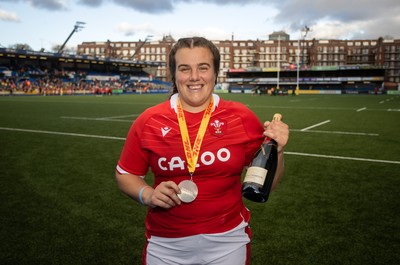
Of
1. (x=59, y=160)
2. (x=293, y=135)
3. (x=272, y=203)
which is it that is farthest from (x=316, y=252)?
(x=293, y=135)

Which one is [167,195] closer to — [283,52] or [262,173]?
[262,173]

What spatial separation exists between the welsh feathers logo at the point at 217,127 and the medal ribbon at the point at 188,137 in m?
0.04

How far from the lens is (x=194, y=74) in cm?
207

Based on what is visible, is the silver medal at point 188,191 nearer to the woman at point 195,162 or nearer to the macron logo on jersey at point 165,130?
the woman at point 195,162

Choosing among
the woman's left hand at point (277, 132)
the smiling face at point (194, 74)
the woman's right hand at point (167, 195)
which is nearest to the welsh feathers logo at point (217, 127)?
the smiling face at point (194, 74)

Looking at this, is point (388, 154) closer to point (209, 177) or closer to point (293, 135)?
point (293, 135)

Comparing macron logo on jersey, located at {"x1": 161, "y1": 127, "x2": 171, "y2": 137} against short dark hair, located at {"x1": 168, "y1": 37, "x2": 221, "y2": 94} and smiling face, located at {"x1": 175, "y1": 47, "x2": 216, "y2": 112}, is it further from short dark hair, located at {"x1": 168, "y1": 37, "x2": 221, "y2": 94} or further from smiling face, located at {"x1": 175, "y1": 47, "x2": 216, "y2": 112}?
short dark hair, located at {"x1": 168, "y1": 37, "x2": 221, "y2": 94}

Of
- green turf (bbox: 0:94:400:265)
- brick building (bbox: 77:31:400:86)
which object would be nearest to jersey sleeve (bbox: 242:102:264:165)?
green turf (bbox: 0:94:400:265)

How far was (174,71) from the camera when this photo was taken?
2.24 m

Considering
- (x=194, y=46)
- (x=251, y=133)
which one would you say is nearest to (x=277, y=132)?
A: (x=251, y=133)

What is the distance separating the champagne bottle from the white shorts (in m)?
0.29

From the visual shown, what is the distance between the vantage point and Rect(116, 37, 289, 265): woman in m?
1.99

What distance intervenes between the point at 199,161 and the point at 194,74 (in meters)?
0.53

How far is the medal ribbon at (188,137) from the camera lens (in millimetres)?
2033
